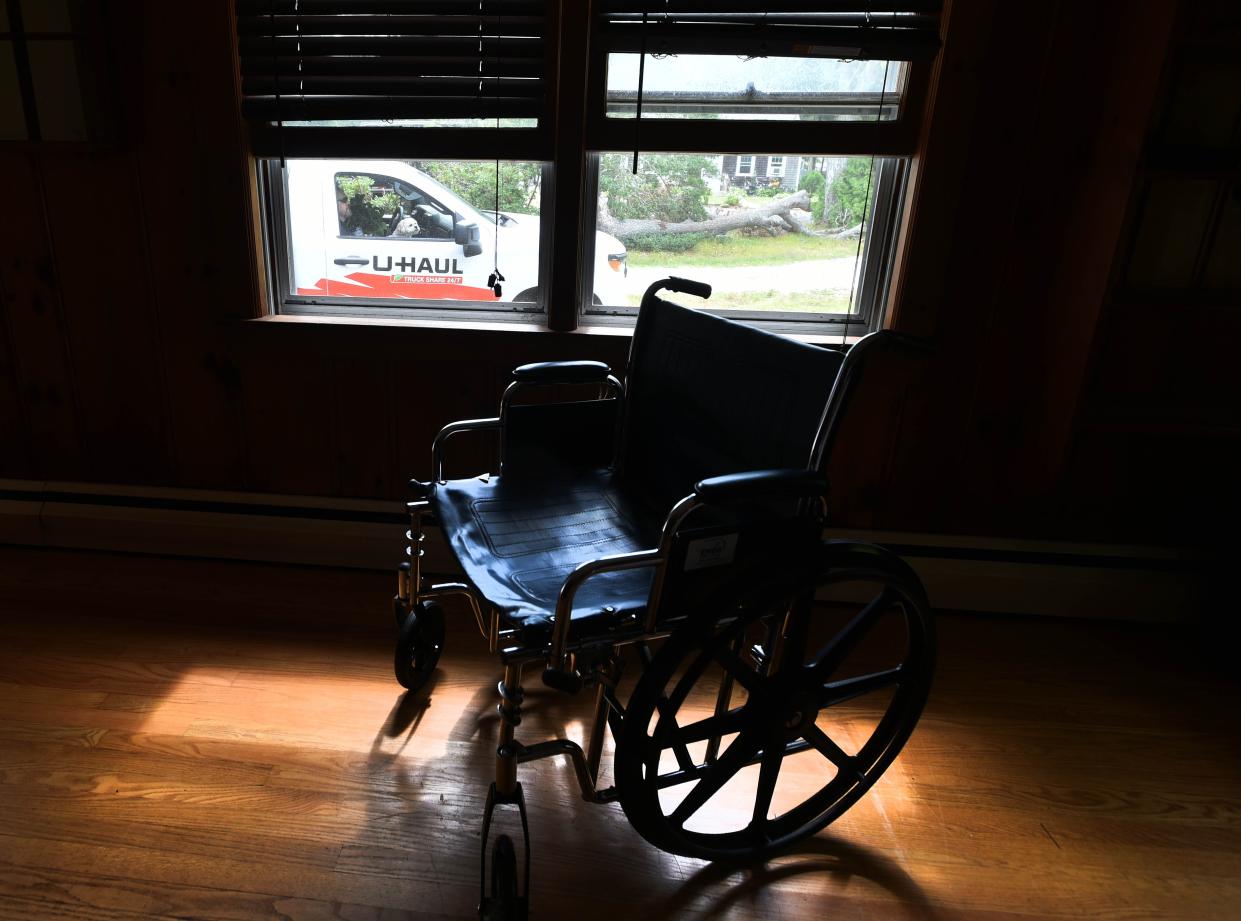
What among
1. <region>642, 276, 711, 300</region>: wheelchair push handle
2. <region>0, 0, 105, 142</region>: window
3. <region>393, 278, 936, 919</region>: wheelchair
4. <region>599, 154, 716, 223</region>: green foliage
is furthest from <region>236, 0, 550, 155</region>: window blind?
<region>393, 278, 936, 919</region>: wheelchair

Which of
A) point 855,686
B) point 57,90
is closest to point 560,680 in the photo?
point 855,686

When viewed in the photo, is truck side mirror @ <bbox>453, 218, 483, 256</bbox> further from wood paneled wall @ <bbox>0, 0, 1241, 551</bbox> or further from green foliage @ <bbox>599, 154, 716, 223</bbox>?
green foliage @ <bbox>599, 154, 716, 223</bbox>

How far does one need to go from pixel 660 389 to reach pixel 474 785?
33.4 inches

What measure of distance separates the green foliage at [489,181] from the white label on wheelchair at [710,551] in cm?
118

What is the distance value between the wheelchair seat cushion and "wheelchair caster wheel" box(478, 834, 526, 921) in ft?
1.09

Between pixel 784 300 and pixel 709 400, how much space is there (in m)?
0.75

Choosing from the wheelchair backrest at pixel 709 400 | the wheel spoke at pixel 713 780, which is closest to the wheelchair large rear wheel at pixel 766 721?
the wheel spoke at pixel 713 780

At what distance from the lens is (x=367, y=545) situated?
2.12 meters

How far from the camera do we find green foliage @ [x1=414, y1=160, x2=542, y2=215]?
1.89 meters

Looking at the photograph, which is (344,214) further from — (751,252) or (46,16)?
(751,252)

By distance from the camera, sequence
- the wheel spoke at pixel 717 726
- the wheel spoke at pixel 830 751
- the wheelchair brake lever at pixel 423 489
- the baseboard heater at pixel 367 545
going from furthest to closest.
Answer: the baseboard heater at pixel 367 545 → the wheelchair brake lever at pixel 423 489 → the wheel spoke at pixel 830 751 → the wheel spoke at pixel 717 726

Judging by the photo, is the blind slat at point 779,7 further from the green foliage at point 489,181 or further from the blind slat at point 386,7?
the green foliage at point 489,181

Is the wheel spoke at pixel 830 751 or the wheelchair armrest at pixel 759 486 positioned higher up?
the wheelchair armrest at pixel 759 486

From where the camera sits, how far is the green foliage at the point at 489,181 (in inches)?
74.2
